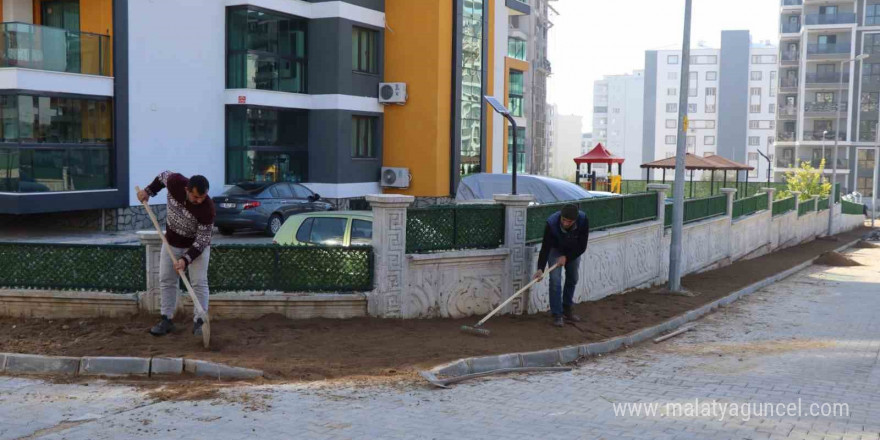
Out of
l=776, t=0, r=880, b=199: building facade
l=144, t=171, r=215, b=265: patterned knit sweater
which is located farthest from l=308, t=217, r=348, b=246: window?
l=776, t=0, r=880, b=199: building facade

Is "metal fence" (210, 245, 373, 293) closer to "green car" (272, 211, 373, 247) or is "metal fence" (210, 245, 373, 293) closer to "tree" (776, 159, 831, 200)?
"green car" (272, 211, 373, 247)

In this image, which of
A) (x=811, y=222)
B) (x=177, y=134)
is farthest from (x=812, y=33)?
(x=177, y=134)

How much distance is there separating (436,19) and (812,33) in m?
52.5

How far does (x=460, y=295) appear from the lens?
1097 cm

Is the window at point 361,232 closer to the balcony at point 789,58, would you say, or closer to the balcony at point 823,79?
the balcony at point 823,79

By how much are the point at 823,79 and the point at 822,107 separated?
2.27 metres

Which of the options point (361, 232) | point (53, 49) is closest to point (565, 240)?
point (361, 232)

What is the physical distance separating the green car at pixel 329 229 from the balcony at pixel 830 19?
67.1 metres

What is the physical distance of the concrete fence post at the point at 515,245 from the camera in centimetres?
1145

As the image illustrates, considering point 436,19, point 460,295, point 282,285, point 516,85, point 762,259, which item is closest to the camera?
point 282,285

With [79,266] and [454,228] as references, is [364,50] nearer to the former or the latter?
[454,228]

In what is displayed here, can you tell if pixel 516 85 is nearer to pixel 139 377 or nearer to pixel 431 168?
pixel 431 168

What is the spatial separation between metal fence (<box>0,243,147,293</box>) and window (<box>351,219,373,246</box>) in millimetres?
2633

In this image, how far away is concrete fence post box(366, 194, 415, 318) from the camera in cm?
1007
